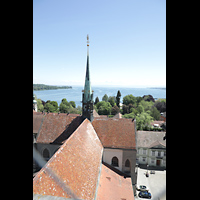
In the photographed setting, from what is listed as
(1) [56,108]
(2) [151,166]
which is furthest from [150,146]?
(1) [56,108]

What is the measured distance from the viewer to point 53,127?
567 inches

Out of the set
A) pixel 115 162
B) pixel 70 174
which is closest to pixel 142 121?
pixel 115 162

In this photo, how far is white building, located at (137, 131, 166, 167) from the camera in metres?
18.9

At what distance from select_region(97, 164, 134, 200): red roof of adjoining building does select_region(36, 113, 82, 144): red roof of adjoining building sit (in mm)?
5159

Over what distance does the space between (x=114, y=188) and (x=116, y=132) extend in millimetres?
4849

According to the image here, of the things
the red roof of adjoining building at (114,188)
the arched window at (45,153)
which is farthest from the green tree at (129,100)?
the red roof of adjoining building at (114,188)

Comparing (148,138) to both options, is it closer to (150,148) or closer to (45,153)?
(150,148)

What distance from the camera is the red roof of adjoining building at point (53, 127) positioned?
544 inches

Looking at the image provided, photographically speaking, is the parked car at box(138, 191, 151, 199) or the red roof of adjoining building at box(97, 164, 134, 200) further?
the parked car at box(138, 191, 151, 199)

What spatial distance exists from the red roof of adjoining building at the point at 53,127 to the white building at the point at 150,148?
33.7ft

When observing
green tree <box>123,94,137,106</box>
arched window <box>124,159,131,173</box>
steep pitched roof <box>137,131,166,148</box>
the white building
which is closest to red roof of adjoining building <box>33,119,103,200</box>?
arched window <box>124,159,131,173</box>

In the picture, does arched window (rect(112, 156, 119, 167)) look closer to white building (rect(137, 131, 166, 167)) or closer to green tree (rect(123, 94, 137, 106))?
white building (rect(137, 131, 166, 167))
